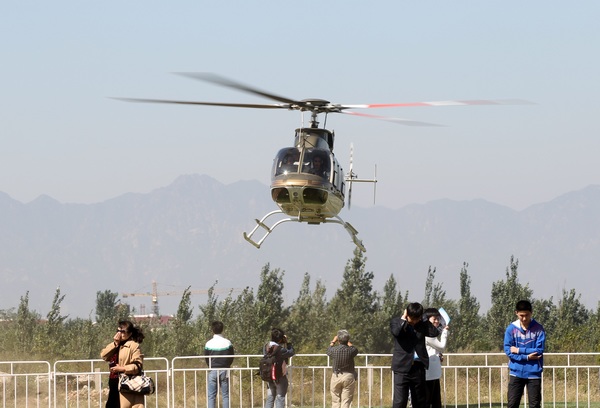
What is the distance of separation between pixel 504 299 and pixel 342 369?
158 ft

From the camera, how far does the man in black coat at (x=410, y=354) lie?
1678 centimetres

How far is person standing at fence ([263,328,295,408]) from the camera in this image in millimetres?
21531

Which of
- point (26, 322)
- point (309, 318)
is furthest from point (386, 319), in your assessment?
point (26, 322)

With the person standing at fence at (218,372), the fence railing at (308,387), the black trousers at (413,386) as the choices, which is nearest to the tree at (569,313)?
the fence railing at (308,387)

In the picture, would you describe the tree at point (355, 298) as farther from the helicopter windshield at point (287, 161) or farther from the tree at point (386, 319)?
the helicopter windshield at point (287, 161)

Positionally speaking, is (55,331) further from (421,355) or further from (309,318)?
(421,355)

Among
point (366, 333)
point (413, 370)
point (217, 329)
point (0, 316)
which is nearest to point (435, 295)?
point (366, 333)

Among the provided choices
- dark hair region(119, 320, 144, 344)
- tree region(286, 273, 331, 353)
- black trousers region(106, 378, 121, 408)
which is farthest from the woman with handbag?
tree region(286, 273, 331, 353)

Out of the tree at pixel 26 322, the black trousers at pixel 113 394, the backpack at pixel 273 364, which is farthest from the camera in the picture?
the tree at pixel 26 322

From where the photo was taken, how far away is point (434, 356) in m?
17.9

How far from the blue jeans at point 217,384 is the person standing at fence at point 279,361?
31.8 inches

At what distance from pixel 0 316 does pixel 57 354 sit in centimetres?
2470

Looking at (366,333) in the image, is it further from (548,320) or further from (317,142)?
(317,142)

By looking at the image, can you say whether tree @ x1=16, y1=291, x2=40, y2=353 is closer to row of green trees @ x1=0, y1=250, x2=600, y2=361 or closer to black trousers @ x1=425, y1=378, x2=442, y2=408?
row of green trees @ x1=0, y1=250, x2=600, y2=361
